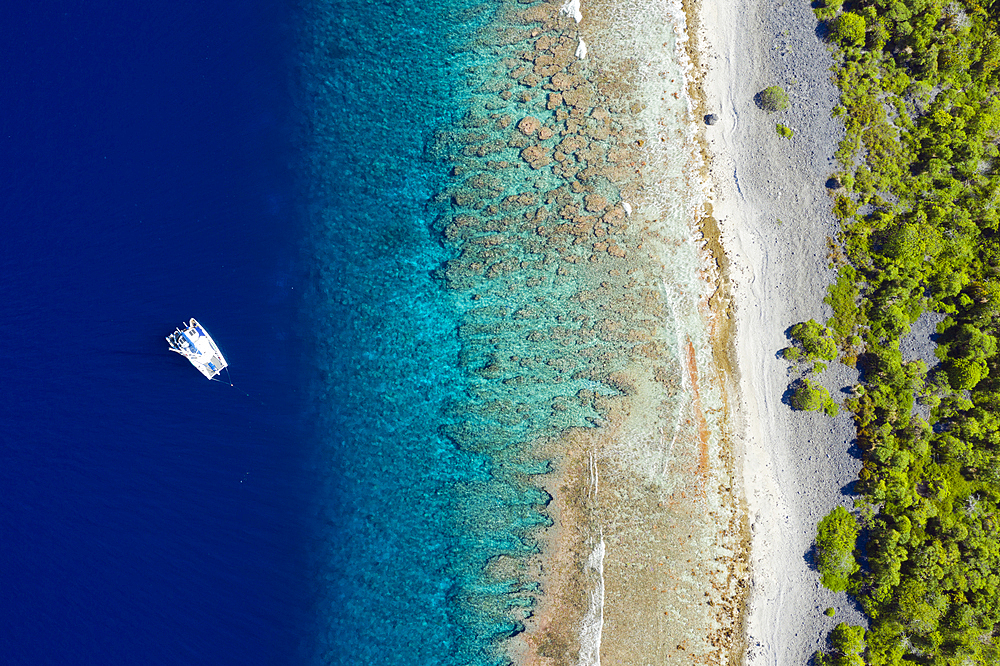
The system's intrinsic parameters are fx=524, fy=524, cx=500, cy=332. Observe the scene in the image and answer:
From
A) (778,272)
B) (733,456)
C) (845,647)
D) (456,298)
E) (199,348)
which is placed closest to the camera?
(845,647)

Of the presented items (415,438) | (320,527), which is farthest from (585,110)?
(320,527)

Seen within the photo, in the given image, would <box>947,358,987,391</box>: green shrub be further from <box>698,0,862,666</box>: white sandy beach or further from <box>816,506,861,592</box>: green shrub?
<box>816,506,861,592</box>: green shrub

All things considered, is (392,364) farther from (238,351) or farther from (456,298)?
(238,351)

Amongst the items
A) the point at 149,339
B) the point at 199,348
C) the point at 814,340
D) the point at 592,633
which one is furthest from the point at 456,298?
the point at 814,340

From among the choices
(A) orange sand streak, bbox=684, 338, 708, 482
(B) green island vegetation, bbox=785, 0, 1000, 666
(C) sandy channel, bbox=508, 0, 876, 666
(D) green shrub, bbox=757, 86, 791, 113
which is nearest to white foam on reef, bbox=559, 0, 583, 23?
(C) sandy channel, bbox=508, 0, 876, 666

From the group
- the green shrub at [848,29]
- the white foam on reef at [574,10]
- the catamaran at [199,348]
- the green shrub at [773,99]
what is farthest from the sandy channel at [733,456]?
the catamaran at [199,348]

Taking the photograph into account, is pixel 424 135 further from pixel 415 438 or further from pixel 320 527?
pixel 320 527
